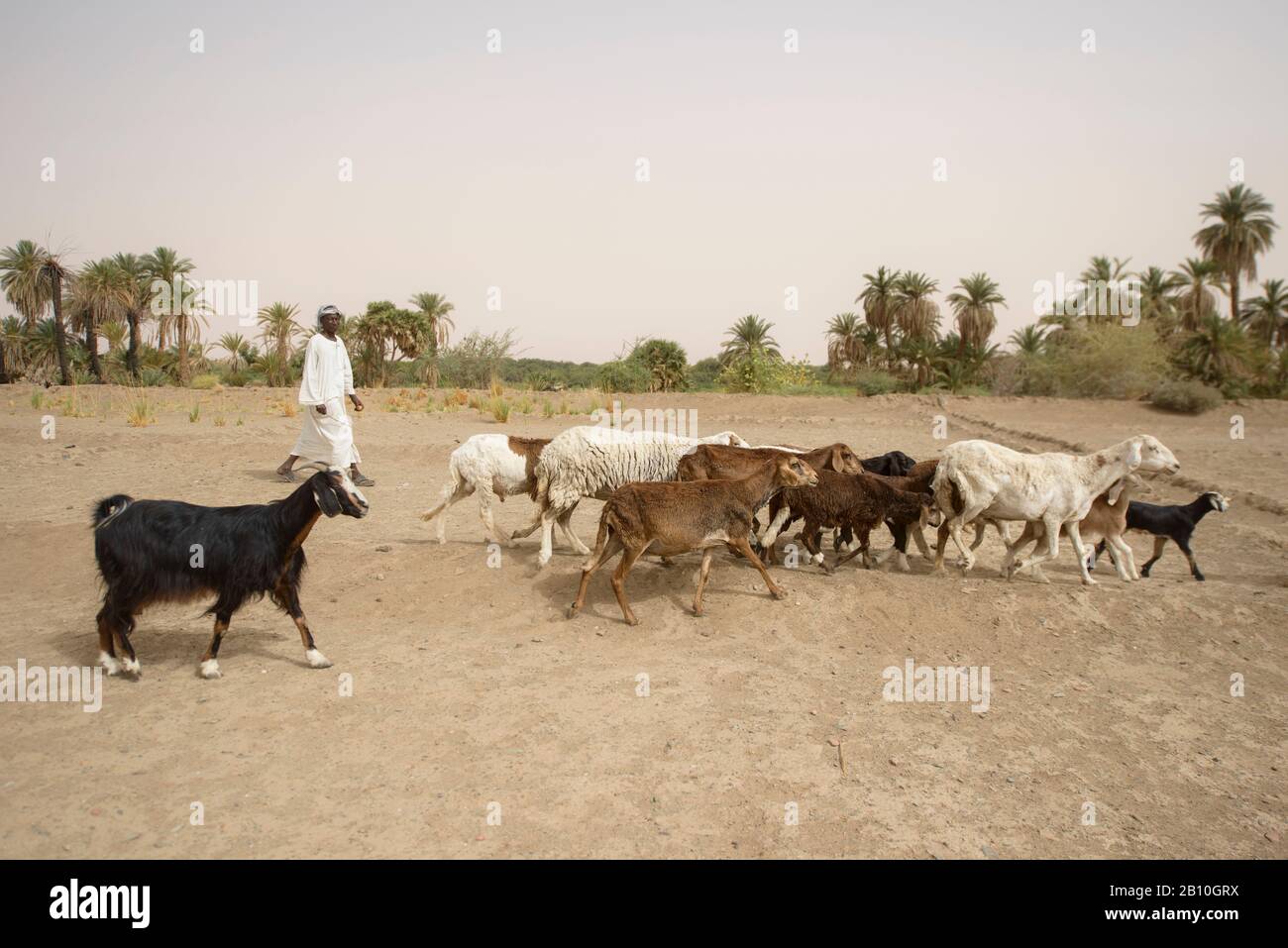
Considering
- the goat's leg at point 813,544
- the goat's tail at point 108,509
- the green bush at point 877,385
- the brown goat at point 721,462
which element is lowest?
the goat's leg at point 813,544

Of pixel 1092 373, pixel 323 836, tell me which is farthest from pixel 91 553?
pixel 1092 373

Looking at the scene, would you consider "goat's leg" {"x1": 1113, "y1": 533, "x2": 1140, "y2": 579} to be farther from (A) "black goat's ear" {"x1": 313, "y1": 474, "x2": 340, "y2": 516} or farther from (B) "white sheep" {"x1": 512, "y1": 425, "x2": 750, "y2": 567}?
(A) "black goat's ear" {"x1": 313, "y1": 474, "x2": 340, "y2": 516}

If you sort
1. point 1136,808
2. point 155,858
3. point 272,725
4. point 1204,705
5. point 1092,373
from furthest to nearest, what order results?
point 1092,373
point 1204,705
point 272,725
point 1136,808
point 155,858

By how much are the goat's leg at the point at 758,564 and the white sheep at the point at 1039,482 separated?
2342 mm

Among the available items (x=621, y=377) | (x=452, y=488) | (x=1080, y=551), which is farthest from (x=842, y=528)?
(x=621, y=377)

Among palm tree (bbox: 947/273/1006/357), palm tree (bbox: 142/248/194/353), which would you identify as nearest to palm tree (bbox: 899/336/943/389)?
palm tree (bbox: 947/273/1006/357)

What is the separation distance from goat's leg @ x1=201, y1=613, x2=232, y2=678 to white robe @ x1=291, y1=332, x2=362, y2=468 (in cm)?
466

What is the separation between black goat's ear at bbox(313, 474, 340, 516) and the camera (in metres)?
6.74

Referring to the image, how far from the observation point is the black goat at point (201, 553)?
6613 millimetres

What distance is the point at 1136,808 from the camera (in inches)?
214

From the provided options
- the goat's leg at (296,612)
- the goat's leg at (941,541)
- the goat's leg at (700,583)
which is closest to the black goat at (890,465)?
the goat's leg at (941,541)

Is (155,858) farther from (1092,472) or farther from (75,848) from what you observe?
(1092,472)

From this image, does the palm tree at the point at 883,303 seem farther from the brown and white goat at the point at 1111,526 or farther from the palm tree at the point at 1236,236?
the brown and white goat at the point at 1111,526

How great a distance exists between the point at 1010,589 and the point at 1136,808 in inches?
149
